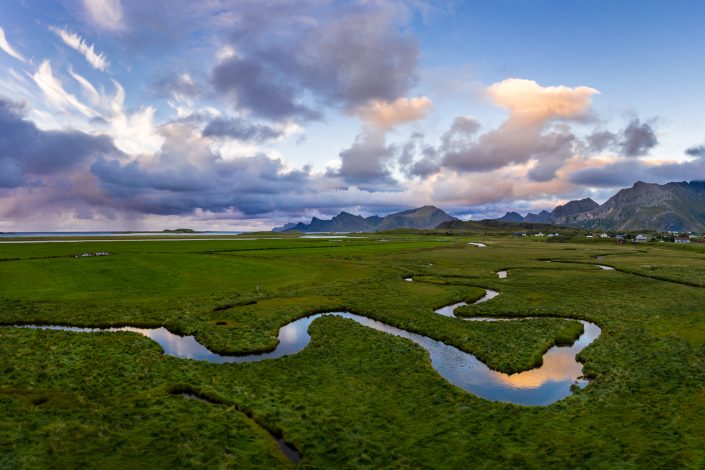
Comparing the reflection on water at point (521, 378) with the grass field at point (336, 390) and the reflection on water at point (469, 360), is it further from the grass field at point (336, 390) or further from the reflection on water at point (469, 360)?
the grass field at point (336, 390)

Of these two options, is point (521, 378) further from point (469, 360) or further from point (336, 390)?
point (336, 390)

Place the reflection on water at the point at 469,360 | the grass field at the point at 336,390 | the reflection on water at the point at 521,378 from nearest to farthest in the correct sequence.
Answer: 1. the grass field at the point at 336,390
2. the reflection on water at the point at 521,378
3. the reflection on water at the point at 469,360

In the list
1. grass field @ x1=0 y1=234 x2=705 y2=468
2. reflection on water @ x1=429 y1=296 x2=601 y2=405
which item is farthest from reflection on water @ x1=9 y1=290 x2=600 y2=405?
grass field @ x1=0 y1=234 x2=705 y2=468

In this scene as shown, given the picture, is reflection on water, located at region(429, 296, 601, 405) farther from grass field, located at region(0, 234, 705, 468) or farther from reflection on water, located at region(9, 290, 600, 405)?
grass field, located at region(0, 234, 705, 468)

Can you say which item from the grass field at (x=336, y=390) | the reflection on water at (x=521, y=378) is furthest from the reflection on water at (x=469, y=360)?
the grass field at (x=336, y=390)

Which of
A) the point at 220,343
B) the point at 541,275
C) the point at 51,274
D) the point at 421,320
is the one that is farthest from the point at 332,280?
the point at 51,274

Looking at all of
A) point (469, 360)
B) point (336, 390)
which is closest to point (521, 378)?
point (469, 360)

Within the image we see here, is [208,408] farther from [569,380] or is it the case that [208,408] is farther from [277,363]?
[569,380]
